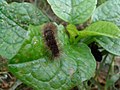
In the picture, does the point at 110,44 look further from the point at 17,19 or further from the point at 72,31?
the point at 17,19

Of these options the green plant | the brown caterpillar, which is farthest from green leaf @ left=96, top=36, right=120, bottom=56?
the brown caterpillar

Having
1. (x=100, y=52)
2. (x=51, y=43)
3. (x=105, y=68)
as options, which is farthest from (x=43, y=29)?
(x=105, y=68)

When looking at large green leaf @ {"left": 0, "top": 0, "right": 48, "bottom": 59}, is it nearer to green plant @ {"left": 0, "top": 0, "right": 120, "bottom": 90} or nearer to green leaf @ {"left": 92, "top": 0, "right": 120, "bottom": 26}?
green plant @ {"left": 0, "top": 0, "right": 120, "bottom": 90}

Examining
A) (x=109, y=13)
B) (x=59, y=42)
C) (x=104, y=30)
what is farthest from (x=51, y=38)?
(x=109, y=13)

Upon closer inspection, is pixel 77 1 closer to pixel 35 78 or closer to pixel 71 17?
pixel 71 17

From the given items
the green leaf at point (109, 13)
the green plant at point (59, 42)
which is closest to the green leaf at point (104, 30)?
the green plant at point (59, 42)

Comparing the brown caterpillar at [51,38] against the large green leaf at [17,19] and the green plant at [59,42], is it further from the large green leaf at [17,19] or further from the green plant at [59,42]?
the large green leaf at [17,19]

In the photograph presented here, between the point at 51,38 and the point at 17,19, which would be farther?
the point at 17,19
